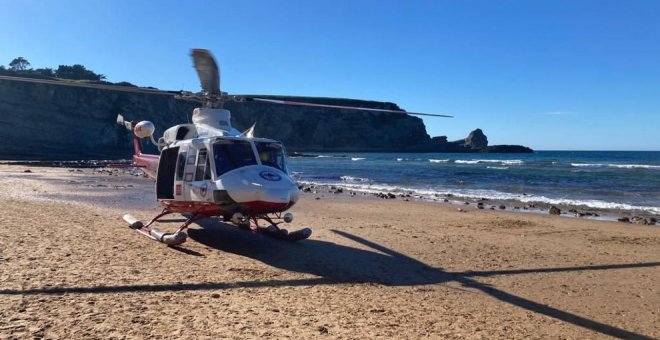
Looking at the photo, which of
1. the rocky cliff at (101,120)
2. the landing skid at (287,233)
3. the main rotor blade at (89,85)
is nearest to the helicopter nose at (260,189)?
the landing skid at (287,233)

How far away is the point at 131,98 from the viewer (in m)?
78.9

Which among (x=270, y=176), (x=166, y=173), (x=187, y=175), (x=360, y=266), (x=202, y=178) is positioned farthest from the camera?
(x=166, y=173)

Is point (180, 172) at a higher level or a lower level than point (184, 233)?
higher

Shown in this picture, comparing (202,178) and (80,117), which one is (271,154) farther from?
(80,117)

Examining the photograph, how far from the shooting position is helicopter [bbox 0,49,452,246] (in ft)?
27.5

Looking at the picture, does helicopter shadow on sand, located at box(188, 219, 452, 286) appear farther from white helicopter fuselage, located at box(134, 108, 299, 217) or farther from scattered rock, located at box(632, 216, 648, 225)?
scattered rock, located at box(632, 216, 648, 225)

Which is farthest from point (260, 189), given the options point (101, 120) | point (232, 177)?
point (101, 120)

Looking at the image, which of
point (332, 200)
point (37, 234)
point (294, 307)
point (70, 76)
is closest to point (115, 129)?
point (70, 76)

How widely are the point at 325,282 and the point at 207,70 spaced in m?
5.08

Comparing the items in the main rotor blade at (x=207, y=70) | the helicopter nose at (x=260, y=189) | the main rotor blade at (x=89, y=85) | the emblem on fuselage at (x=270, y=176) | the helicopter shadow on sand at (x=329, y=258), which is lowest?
the helicopter shadow on sand at (x=329, y=258)

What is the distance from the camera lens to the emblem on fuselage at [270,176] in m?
8.40

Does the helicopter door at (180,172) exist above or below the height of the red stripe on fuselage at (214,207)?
above

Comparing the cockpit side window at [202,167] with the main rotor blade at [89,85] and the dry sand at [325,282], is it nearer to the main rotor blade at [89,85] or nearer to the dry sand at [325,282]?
the dry sand at [325,282]

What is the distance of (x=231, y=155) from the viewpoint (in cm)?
894
